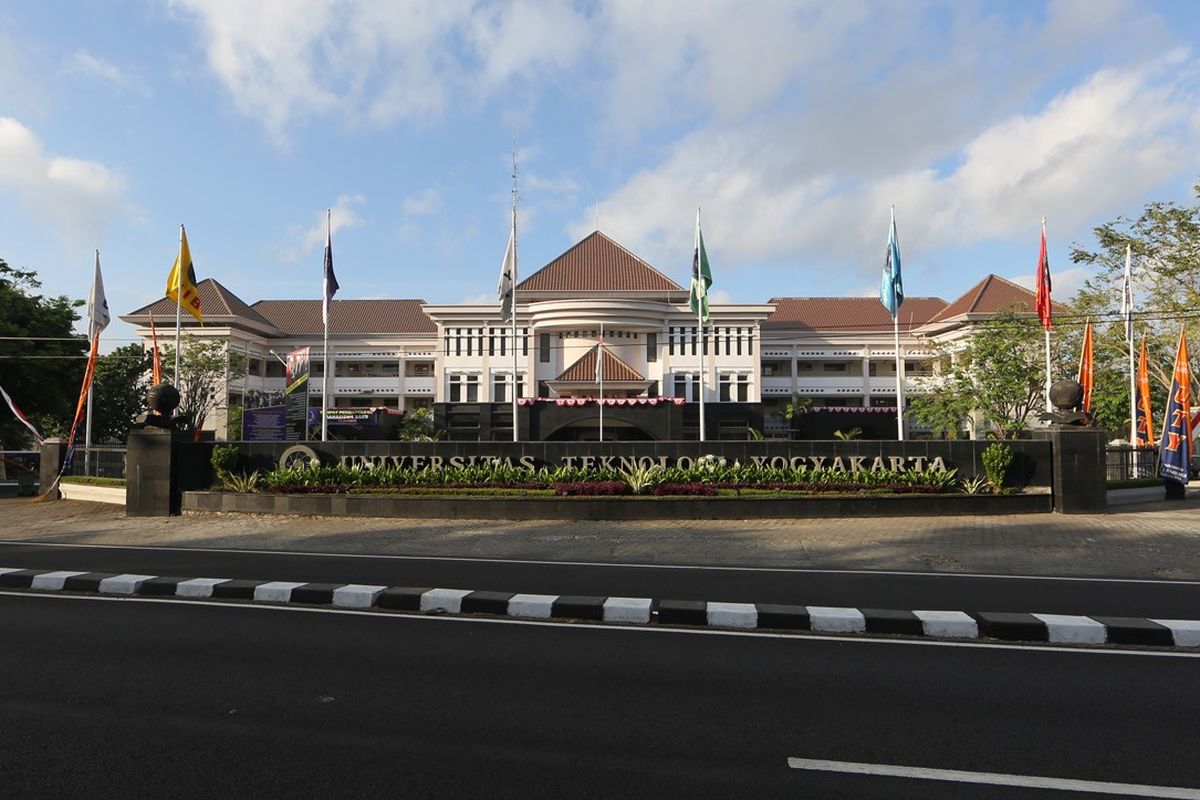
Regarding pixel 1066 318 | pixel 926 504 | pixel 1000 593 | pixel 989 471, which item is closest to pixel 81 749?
pixel 1000 593

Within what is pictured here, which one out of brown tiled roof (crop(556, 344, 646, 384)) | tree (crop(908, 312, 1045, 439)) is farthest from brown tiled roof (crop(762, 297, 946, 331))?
tree (crop(908, 312, 1045, 439))

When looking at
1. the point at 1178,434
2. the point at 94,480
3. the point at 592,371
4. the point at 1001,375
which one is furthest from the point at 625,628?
the point at 592,371

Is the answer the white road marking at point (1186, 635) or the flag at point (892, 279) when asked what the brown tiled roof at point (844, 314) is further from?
the white road marking at point (1186, 635)

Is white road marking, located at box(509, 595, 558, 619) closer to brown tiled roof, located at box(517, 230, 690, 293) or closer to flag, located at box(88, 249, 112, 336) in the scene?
flag, located at box(88, 249, 112, 336)

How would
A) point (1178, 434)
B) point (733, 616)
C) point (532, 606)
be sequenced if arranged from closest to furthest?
point (733, 616)
point (532, 606)
point (1178, 434)

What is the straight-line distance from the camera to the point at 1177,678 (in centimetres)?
589

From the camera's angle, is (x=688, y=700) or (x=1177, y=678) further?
(x=1177, y=678)

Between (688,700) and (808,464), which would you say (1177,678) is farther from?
(808,464)

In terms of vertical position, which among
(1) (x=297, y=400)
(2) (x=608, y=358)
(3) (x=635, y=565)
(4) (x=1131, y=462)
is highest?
(2) (x=608, y=358)

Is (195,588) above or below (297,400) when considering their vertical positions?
below

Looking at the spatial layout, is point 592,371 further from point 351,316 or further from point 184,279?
point 351,316

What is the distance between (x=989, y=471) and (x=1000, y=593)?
30.6 feet

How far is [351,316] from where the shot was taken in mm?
70562

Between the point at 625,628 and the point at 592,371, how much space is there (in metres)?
39.6
